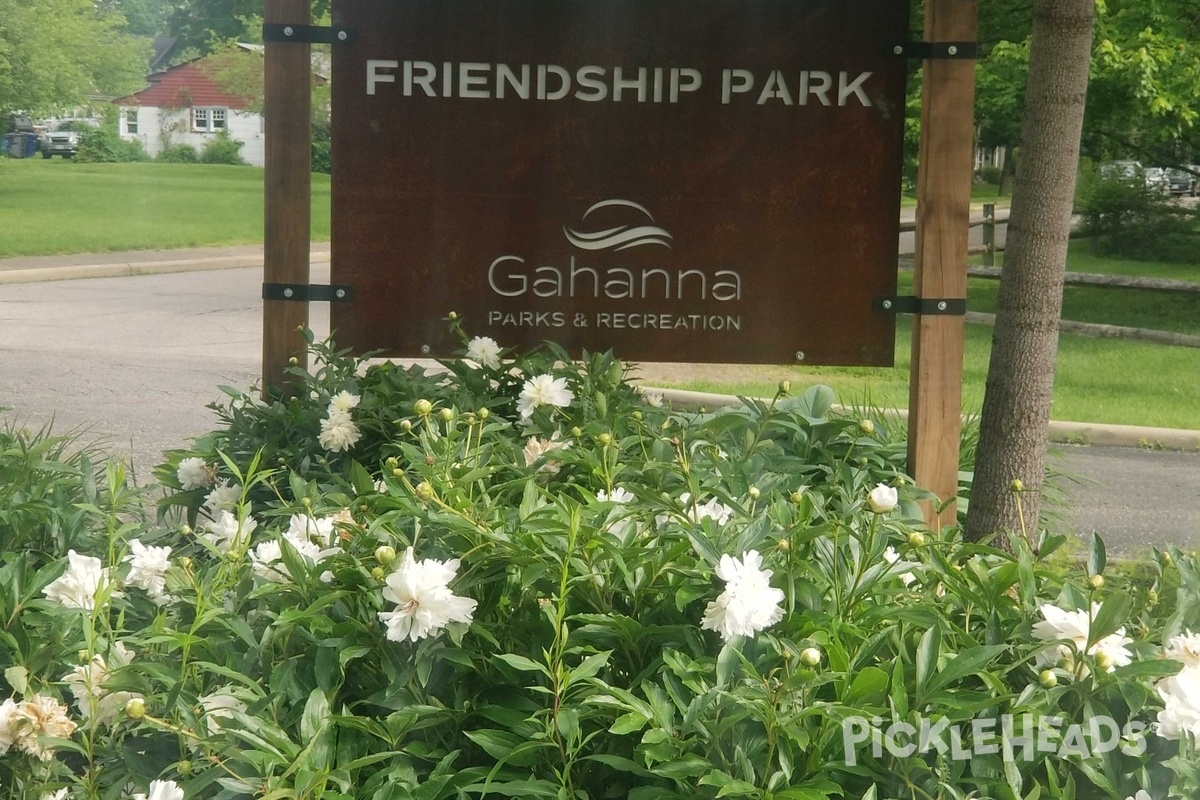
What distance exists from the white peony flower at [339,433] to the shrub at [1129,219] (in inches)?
333

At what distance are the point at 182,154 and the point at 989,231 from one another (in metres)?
5.13

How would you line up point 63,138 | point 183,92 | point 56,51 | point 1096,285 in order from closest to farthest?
point 56,51 < point 63,138 < point 183,92 < point 1096,285

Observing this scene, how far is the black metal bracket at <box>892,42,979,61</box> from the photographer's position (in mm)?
2766

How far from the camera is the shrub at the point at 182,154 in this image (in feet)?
22.7

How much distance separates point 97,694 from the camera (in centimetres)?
165

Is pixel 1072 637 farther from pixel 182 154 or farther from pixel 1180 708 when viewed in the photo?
pixel 182 154

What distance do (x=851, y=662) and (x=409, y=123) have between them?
1.75 m

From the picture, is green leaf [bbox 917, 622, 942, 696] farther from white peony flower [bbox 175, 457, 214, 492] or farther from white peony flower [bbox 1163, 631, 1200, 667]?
white peony flower [bbox 175, 457, 214, 492]

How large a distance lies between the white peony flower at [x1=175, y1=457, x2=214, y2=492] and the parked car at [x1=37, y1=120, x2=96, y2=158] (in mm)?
2874

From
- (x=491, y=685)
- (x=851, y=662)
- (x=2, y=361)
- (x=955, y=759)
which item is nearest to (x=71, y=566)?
(x=491, y=685)

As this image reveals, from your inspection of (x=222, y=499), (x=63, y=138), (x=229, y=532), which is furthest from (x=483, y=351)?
(x=63, y=138)

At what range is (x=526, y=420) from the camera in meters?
2.68

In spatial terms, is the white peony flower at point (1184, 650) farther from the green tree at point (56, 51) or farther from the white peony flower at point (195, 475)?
the green tree at point (56, 51)

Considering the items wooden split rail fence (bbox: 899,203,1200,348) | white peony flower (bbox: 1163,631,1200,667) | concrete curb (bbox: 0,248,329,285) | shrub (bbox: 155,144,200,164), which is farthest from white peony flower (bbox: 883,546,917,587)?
concrete curb (bbox: 0,248,329,285)
